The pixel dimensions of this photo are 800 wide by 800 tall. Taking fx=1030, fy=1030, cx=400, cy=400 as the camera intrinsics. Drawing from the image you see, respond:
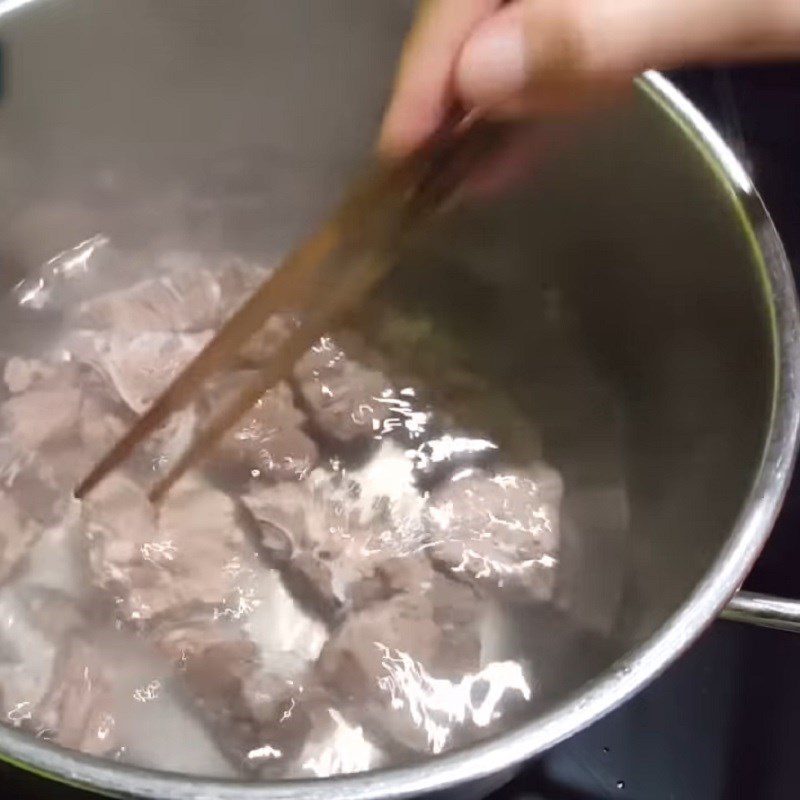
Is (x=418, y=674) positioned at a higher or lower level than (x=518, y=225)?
lower

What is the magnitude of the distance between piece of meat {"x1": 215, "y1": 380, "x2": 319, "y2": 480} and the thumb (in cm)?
35

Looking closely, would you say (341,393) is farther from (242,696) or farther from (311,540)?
(242,696)

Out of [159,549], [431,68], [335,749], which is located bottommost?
[335,749]

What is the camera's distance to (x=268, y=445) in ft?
2.57

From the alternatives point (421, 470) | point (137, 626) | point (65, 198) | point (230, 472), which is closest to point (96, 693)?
point (137, 626)

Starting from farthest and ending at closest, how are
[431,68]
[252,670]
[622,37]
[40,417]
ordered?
1. [40,417]
2. [252,670]
3. [431,68]
4. [622,37]

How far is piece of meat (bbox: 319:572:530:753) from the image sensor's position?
0.69 meters

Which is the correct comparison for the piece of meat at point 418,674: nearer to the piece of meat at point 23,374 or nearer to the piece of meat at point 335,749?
the piece of meat at point 335,749

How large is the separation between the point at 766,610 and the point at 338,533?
1.08 feet

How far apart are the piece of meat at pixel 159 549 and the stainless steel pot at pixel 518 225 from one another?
0.26 metres

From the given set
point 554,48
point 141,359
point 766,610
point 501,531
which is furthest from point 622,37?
point 141,359

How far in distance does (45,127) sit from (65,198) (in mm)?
90

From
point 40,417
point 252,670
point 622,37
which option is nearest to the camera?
point 622,37

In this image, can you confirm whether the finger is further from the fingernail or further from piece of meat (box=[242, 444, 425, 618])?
piece of meat (box=[242, 444, 425, 618])
